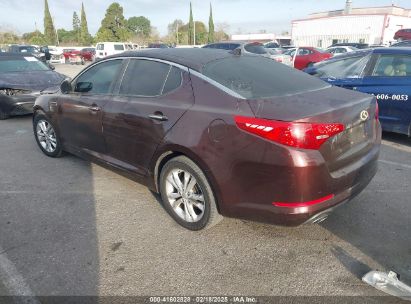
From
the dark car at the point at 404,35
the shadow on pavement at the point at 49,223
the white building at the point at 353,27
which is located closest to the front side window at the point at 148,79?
the shadow on pavement at the point at 49,223

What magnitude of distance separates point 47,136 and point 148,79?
2.59 m

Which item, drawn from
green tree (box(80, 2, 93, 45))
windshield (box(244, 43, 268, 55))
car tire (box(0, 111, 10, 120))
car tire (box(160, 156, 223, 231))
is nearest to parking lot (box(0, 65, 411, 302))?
car tire (box(160, 156, 223, 231))

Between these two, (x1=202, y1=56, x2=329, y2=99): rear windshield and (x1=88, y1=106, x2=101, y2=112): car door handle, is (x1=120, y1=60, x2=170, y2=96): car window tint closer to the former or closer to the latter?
(x1=88, y1=106, x2=101, y2=112): car door handle

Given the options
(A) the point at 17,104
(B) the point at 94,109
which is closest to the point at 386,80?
(B) the point at 94,109

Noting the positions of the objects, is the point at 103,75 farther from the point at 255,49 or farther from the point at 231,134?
the point at 255,49

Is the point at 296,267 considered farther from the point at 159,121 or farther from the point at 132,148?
the point at 132,148

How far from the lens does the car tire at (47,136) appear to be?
507 cm

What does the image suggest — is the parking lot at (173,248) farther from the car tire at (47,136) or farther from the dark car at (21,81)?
the dark car at (21,81)

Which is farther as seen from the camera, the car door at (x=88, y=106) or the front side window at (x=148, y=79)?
the car door at (x=88, y=106)

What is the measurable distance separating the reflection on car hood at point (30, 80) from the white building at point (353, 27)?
42005mm

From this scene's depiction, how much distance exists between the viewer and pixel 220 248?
300cm

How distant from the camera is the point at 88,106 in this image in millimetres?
4094

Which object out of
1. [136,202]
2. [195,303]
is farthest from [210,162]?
[136,202]

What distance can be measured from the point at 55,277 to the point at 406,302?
2.48m
